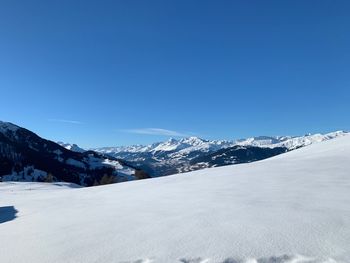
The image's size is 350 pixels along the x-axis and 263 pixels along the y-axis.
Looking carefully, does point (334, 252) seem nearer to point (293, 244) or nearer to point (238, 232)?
point (293, 244)

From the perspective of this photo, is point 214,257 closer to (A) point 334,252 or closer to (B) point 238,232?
(B) point 238,232

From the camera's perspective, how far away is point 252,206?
8805 millimetres

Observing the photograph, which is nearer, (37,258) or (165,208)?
(37,258)

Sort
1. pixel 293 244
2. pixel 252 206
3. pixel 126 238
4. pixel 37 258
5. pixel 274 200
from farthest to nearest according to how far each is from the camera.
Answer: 1. pixel 274 200
2. pixel 252 206
3. pixel 126 238
4. pixel 37 258
5. pixel 293 244

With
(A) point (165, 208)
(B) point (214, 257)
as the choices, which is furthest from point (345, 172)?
(B) point (214, 257)

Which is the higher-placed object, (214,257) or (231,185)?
(231,185)

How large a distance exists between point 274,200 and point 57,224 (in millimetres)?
6243

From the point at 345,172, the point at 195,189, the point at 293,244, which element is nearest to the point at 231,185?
the point at 195,189

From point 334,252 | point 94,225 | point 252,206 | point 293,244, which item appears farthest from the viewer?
point 252,206

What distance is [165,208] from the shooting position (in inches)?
380

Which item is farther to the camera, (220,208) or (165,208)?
(165,208)

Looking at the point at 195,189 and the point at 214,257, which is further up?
the point at 195,189

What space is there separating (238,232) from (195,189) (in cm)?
688

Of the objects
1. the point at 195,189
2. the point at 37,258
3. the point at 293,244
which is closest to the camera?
the point at 293,244
